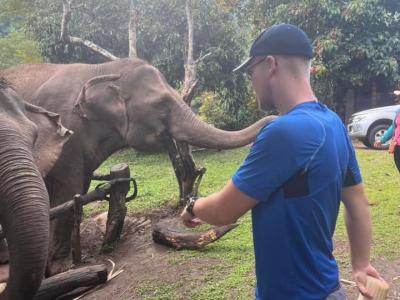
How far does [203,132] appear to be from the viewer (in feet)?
19.2

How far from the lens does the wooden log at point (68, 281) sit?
3.71 meters

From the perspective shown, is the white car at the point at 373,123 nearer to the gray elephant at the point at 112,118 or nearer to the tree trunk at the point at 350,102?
the tree trunk at the point at 350,102

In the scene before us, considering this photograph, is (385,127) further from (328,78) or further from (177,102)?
(177,102)

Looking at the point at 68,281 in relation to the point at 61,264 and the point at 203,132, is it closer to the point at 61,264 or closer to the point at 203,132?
the point at 61,264

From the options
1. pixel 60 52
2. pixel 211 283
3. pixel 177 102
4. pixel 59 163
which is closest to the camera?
pixel 211 283

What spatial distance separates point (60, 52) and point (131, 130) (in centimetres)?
896

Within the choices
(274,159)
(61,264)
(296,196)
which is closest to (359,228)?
(296,196)

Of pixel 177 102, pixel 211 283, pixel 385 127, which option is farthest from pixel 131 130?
pixel 385 127

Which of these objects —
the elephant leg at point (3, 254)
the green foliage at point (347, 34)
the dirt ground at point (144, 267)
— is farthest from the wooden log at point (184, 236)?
the green foliage at point (347, 34)

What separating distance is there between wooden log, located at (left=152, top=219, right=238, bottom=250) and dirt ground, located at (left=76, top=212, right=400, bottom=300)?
0.36ft

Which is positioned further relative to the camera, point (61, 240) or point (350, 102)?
point (350, 102)

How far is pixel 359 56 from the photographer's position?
15812mm

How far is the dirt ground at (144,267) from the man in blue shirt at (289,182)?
2509 millimetres

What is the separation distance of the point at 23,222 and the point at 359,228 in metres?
1.66
